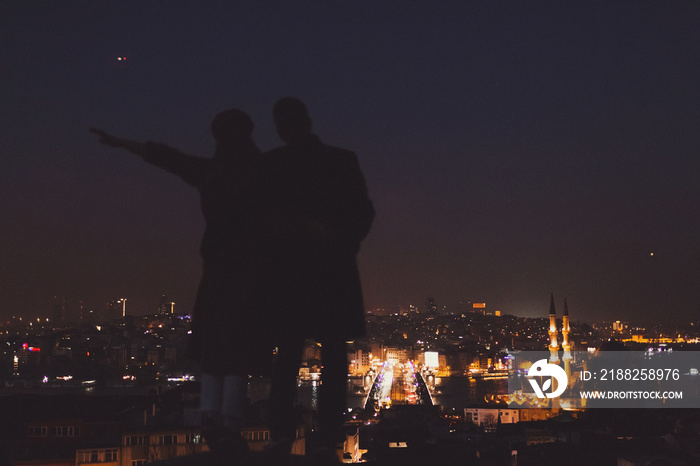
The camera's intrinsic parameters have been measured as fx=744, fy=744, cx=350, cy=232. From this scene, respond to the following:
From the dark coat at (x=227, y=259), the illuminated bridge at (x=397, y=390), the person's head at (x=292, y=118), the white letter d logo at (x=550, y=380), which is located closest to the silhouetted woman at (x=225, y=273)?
the dark coat at (x=227, y=259)

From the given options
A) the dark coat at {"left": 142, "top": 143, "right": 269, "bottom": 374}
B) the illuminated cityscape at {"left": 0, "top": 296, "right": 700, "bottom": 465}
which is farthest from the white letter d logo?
the dark coat at {"left": 142, "top": 143, "right": 269, "bottom": 374}

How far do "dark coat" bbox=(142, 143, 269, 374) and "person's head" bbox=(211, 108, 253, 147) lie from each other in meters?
0.07

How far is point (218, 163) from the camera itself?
8.40ft

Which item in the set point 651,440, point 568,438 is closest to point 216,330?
point 651,440

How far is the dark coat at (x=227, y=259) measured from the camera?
2482mm

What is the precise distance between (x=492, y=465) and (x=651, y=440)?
220 inches

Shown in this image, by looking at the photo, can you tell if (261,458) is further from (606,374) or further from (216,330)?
(606,374)

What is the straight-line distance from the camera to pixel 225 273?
8.20 ft

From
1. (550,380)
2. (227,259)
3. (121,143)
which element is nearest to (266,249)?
(227,259)

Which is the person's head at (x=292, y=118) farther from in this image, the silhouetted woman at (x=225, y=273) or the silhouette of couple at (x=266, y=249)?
the silhouetted woman at (x=225, y=273)

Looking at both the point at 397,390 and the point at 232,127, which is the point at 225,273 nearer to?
the point at 232,127

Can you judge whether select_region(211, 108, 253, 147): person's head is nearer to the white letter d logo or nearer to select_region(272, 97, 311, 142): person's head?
select_region(272, 97, 311, 142): person's head

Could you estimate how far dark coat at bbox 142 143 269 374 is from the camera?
2.48m

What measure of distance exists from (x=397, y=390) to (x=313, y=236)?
173 feet
